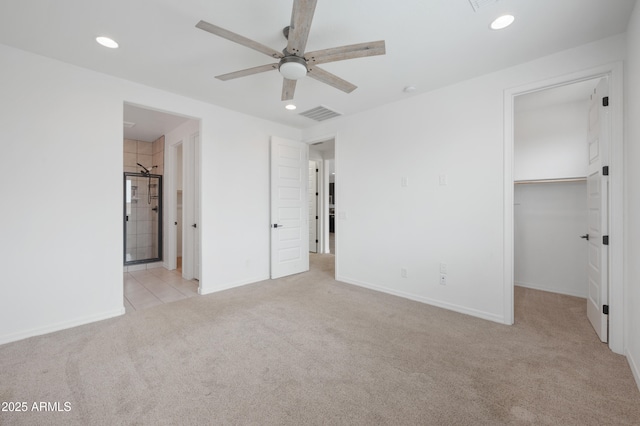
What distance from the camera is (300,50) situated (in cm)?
193

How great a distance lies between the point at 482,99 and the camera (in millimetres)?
2904

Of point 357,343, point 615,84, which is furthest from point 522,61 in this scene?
point 357,343

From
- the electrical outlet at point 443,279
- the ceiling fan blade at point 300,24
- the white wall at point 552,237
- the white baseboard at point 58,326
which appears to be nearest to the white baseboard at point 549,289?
the white wall at point 552,237

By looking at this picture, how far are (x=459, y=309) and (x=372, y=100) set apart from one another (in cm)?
287

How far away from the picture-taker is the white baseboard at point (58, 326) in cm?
239

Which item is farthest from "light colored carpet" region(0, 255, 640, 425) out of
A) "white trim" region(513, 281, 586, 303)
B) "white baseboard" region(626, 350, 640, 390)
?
"white trim" region(513, 281, 586, 303)

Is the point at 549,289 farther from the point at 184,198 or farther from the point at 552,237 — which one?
the point at 184,198

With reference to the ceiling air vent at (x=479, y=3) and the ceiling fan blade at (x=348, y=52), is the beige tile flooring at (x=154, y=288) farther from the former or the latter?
the ceiling air vent at (x=479, y=3)

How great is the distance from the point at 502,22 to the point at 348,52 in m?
1.28

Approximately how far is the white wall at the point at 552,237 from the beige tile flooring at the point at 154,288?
16.1ft

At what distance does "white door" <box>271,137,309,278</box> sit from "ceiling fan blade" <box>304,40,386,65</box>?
8.35 feet

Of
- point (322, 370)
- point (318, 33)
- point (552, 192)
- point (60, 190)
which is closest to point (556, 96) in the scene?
point (552, 192)

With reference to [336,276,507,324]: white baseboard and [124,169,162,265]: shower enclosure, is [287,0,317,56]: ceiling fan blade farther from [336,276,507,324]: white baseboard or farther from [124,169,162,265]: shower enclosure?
[124,169,162,265]: shower enclosure

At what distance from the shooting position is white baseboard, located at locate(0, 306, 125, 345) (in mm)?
2389
